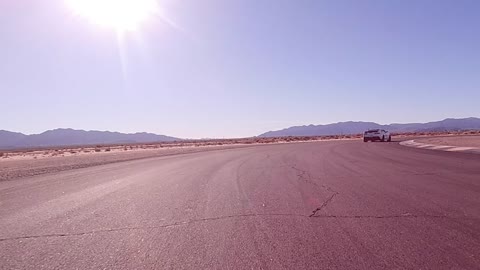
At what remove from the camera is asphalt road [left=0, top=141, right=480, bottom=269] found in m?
5.56

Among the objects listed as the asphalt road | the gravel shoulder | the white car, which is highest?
the white car

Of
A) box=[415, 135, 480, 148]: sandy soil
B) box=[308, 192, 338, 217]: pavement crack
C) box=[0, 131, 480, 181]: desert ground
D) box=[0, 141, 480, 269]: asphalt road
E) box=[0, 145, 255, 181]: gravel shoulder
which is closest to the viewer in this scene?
box=[0, 141, 480, 269]: asphalt road

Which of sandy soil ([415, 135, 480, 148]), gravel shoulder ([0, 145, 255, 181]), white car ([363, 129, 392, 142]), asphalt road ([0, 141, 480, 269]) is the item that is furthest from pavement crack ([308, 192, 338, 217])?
white car ([363, 129, 392, 142])

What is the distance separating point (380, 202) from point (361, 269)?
467cm

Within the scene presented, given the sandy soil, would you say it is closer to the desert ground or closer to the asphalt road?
the desert ground

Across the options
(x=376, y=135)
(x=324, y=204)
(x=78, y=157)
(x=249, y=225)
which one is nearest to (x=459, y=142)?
(x=376, y=135)

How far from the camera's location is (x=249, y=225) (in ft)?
24.7

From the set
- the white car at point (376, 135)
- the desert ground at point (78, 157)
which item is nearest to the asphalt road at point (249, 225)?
the desert ground at point (78, 157)

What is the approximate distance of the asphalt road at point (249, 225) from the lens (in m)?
5.56

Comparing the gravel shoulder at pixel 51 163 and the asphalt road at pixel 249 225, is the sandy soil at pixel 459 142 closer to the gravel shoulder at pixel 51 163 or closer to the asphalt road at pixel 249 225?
the gravel shoulder at pixel 51 163

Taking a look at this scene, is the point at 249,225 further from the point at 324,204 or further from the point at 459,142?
the point at 459,142

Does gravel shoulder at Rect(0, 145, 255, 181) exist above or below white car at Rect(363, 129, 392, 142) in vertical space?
below

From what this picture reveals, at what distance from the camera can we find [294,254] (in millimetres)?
5707

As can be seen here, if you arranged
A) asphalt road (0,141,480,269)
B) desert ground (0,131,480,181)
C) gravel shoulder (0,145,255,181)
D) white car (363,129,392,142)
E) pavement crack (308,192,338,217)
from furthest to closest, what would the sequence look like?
white car (363,129,392,142) → desert ground (0,131,480,181) → gravel shoulder (0,145,255,181) → pavement crack (308,192,338,217) → asphalt road (0,141,480,269)
